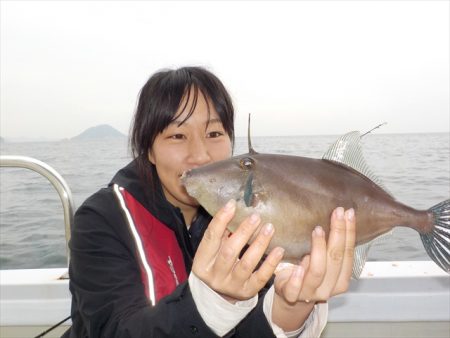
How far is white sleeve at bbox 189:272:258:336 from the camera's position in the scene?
164cm

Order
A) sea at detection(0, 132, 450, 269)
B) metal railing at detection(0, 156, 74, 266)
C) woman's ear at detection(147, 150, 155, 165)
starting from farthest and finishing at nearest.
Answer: sea at detection(0, 132, 450, 269) → metal railing at detection(0, 156, 74, 266) → woman's ear at detection(147, 150, 155, 165)

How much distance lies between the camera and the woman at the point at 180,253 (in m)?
1.60

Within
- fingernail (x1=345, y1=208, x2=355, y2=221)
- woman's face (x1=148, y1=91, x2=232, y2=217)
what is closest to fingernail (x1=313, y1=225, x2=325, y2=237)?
fingernail (x1=345, y1=208, x2=355, y2=221)

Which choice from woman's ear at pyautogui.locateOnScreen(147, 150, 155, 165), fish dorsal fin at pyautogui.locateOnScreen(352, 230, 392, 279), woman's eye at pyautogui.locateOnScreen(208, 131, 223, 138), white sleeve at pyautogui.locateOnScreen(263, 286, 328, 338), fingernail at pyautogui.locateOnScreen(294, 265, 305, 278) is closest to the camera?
fingernail at pyautogui.locateOnScreen(294, 265, 305, 278)

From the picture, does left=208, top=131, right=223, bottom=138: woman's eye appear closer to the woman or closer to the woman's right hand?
the woman

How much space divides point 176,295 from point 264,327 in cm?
67

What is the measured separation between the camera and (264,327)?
85.1 inches

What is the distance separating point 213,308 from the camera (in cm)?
165

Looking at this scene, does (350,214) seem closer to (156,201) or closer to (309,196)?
(309,196)

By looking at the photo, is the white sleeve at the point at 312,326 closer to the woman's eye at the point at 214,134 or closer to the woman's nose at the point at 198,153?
the woman's nose at the point at 198,153

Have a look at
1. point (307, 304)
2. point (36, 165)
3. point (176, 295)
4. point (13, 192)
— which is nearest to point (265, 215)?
point (176, 295)

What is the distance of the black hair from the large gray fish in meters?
0.72

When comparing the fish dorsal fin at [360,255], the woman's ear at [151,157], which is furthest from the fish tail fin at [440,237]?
the woman's ear at [151,157]

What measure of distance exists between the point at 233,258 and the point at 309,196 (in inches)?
14.7
